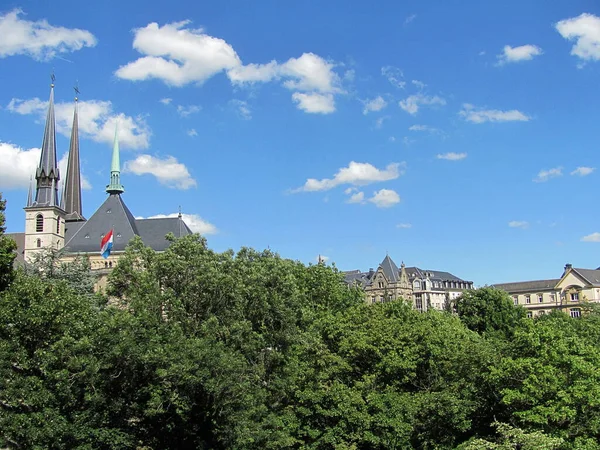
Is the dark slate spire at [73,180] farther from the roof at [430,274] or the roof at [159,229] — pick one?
the roof at [430,274]

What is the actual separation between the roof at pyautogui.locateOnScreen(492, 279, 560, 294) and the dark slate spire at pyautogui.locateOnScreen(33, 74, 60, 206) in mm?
70657

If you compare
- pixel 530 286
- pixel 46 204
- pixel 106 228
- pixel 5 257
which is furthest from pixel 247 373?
pixel 530 286

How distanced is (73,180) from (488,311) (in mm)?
57808

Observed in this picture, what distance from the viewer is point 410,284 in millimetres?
105938

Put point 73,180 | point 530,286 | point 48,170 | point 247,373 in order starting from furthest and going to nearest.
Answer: point 530,286, point 73,180, point 48,170, point 247,373

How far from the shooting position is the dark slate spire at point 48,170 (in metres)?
74.4

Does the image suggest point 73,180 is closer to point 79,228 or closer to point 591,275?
point 79,228

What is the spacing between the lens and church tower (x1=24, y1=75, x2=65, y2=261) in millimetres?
74625

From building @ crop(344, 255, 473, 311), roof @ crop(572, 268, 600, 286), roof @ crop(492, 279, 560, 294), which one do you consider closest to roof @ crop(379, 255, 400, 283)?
building @ crop(344, 255, 473, 311)

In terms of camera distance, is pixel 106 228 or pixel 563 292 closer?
pixel 106 228

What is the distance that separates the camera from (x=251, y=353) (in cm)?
2706

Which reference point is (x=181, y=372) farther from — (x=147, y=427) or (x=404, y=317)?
(x=404, y=317)

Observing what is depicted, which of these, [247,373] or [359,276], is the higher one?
[359,276]

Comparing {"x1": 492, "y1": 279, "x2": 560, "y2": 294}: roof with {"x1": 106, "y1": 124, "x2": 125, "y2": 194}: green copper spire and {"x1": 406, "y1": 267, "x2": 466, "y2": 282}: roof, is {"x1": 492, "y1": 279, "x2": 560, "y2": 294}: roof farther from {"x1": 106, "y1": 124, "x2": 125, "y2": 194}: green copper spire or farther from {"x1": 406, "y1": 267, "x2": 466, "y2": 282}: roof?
{"x1": 106, "y1": 124, "x2": 125, "y2": 194}: green copper spire
